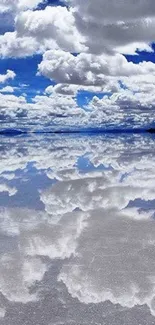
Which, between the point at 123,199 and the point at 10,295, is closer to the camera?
the point at 10,295

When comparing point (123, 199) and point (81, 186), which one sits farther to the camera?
point (81, 186)

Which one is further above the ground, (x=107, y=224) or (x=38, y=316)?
(x=38, y=316)

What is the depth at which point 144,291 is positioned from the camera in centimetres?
504

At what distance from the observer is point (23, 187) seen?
1437 cm

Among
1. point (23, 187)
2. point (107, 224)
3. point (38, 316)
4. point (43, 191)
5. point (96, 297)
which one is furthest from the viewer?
point (23, 187)

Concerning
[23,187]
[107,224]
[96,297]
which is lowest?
[23,187]

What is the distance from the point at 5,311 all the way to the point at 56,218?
188 inches

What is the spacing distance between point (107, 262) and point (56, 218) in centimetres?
324

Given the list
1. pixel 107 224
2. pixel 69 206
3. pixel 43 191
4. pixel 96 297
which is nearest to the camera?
pixel 96 297

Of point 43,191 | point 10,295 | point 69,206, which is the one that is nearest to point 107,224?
point 69,206


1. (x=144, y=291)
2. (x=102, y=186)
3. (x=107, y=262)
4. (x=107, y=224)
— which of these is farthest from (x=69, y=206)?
(x=144, y=291)

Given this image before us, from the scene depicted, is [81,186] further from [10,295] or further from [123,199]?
[10,295]

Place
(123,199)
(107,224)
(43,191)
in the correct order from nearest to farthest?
(107,224) < (123,199) < (43,191)

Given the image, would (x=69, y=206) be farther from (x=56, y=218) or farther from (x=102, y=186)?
(x=102, y=186)
